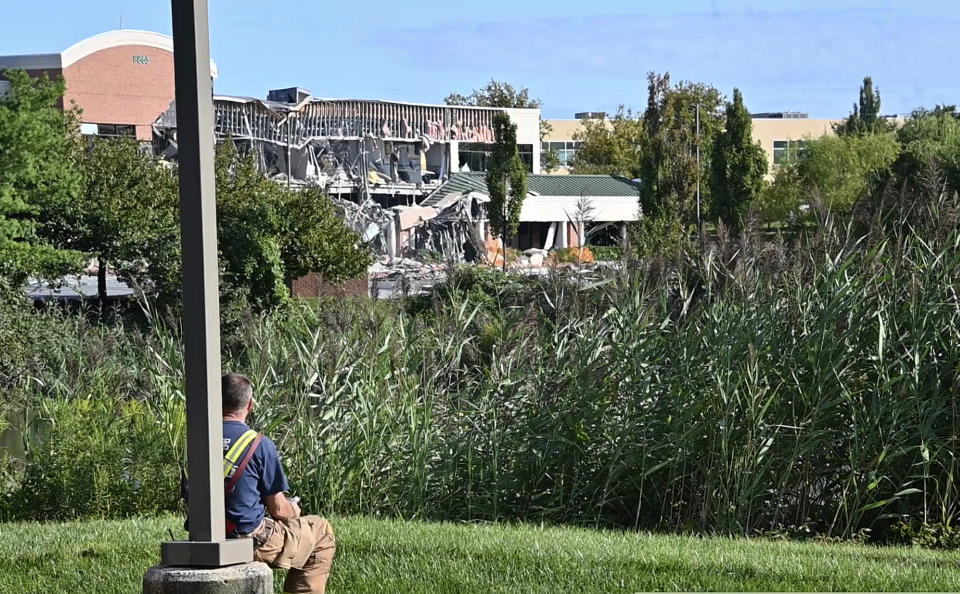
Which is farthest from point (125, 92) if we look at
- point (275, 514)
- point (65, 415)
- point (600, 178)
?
point (275, 514)

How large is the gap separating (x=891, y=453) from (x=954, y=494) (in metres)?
0.59

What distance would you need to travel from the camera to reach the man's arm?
18.7 feet

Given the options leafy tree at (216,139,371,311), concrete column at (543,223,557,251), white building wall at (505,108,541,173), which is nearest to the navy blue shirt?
leafy tree at (216,139,371,311)

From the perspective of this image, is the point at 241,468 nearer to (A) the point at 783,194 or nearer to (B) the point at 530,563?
(B) the point at 530,563

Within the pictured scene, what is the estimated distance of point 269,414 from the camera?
8.91 metres

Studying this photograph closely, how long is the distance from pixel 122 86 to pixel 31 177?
37.0m

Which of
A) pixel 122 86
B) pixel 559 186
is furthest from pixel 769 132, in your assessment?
pixel 122 86

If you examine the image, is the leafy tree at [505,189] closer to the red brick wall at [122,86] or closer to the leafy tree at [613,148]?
the red brick wall at [122,86]

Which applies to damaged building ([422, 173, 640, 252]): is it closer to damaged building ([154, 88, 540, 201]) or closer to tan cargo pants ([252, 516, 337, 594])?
damaged building ([154, 88, 540, 201])

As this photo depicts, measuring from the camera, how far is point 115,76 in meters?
58.6

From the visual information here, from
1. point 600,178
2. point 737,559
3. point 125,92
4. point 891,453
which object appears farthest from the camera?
point 600,178

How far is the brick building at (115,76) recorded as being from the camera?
189 feet

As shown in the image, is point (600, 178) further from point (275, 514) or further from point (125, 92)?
point (275, 514)

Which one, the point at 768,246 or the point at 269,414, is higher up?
the point at 768,246
